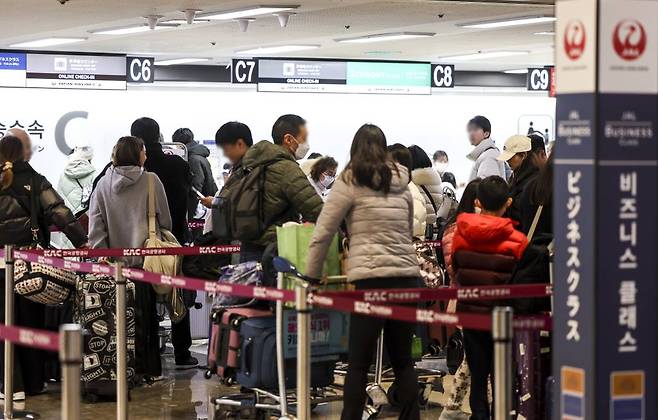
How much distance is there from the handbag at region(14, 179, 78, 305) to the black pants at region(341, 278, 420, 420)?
2617 mm

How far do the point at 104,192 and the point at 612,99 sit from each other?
14.8 ft

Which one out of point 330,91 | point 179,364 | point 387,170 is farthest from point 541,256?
point 330,91

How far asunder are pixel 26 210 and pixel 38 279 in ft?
1.50

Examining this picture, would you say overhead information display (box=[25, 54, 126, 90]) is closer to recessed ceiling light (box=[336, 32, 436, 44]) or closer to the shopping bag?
recessed ceiling light (box=[336, 32, 436, 44])

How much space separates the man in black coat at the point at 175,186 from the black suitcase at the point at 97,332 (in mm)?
1342

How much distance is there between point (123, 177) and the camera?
8164 millimetres

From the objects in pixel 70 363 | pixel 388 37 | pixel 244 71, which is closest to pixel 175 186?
pixel 388 37

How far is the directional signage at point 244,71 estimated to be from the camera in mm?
15320

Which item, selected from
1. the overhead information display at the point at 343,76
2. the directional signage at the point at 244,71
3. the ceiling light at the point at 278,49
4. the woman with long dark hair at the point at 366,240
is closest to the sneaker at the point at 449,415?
the woman with long dark hair at the point at 366,240

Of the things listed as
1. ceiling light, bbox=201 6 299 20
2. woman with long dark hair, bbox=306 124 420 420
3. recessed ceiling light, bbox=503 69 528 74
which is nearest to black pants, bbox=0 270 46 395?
woman with long dark hair, bbox=306 124 420 420

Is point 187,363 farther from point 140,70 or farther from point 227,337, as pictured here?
point 140,70

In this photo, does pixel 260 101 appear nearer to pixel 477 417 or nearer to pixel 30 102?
pixel 30 102

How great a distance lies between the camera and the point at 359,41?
545 inches

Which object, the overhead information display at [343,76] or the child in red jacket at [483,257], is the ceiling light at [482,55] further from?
the child in red jacket at [483,257]
